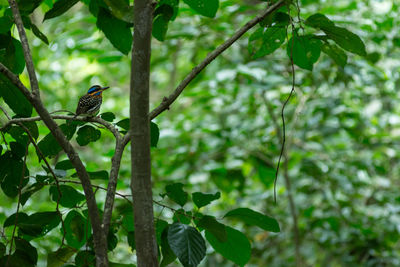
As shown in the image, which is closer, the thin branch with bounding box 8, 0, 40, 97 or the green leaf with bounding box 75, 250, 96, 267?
the thin branch with bounding box 8, 0, 40, 97

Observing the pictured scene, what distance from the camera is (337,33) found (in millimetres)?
871

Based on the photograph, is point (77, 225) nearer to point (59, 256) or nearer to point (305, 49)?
point (59, 256)

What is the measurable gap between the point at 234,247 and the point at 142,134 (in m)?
0.32

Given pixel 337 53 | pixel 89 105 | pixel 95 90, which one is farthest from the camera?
pixel 95 90

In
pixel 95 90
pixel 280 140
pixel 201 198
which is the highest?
pixel 280 140

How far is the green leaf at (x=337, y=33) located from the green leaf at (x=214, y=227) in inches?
16.2

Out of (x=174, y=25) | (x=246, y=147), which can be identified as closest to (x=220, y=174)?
(x=246, y=147)

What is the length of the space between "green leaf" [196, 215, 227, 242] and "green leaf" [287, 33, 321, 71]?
0.39 m

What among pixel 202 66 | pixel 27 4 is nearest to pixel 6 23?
pixel 27 4

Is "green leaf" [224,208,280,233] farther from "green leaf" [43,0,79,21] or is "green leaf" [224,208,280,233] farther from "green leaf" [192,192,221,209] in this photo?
"green leaf" [43,0,79,21]

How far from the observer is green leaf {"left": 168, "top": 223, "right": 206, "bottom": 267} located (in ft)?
2.42

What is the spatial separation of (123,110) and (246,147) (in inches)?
73.1

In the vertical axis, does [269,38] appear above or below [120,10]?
above

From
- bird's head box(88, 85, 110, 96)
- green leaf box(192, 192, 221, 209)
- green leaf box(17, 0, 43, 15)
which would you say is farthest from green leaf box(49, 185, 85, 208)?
bird's head box(88, 85, 110, 96)
